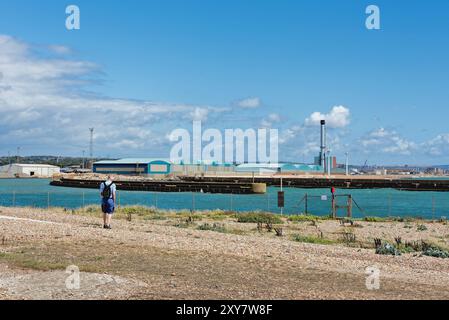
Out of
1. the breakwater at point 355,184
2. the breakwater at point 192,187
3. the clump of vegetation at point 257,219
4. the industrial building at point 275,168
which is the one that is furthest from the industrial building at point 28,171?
the clump of vegetation at point 257,219

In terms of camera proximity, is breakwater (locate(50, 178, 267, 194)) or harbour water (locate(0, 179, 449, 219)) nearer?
harbour water (locate(0, 179, 449, 219))

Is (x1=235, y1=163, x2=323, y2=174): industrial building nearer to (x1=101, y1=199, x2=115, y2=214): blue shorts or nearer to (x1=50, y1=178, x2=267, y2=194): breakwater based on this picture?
(x1=50, y1=178, x2=267, y2=194): breakwater

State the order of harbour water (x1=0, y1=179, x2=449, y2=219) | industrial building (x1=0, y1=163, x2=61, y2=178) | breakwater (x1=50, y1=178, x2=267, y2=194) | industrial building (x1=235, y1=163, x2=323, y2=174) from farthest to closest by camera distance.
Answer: industrial building (x1=0, y1=163, x2=61, y2=178)
industrial building (x1=235, y1=163, x2=323, y2=174)
breakwater (x1=50, y1=178, x2=267, y2=194)
harbour water (x1=0, y1=179, x2=449, y2=219)

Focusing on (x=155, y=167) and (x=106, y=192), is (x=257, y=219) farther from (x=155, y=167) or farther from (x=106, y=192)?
(x=155, y=167)

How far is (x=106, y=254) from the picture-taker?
15195 mm

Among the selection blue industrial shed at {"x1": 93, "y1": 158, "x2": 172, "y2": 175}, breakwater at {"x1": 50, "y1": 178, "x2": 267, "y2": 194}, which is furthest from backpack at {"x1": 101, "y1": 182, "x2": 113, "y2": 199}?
blue industrial shed at {"x1": 93, "y1": 158, "x2": 172, "y2": 175}

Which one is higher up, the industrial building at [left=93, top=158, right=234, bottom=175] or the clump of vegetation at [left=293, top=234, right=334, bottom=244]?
the industrial building at [left=93, top=158, right=234, bottom=175]

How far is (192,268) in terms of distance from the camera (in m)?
13.4

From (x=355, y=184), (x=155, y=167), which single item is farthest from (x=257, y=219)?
(x=155, y=167)

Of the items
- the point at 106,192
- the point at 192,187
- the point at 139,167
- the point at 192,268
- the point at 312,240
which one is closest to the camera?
Answer: the point at 192,268

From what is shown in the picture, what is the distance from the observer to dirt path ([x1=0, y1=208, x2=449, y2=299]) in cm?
1048

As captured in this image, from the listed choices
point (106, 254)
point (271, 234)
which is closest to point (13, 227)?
point (106, 254)

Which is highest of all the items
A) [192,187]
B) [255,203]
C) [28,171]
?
[28,171]

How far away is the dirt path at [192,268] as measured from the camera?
10484 millimetres
